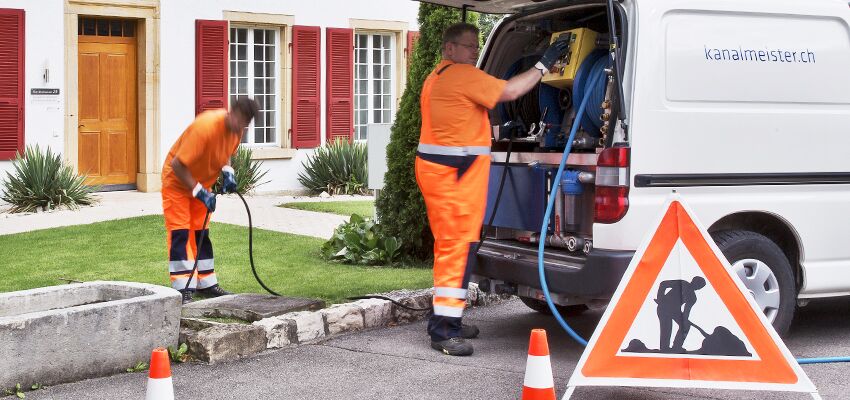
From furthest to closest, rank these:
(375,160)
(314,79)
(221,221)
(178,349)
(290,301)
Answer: (314,79) → (221,221) → (375,160) → (290,301) → (178,349)

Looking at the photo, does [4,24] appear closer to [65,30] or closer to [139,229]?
[65,30]

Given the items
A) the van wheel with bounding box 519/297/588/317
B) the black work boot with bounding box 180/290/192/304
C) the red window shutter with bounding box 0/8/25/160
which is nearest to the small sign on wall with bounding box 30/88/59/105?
the red window shutter with bounding box 0/8/25/160

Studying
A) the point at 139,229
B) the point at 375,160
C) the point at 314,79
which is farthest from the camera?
the point at 314,79

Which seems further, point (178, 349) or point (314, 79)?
point (314, 79)

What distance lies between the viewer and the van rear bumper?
6305mm

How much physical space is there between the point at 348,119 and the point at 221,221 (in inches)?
216

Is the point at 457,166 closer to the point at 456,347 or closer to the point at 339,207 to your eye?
the point at 456,347

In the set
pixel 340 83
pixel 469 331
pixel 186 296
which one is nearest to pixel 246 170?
pixel 340 83

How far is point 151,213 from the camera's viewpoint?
1387 centimetres

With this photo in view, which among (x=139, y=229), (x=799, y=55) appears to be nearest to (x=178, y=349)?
(x=799, y=55)

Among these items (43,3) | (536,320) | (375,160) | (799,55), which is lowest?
(536,320)

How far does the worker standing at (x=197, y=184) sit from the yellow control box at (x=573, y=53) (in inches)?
78.2

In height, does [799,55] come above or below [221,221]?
above

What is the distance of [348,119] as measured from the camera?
726 inches
